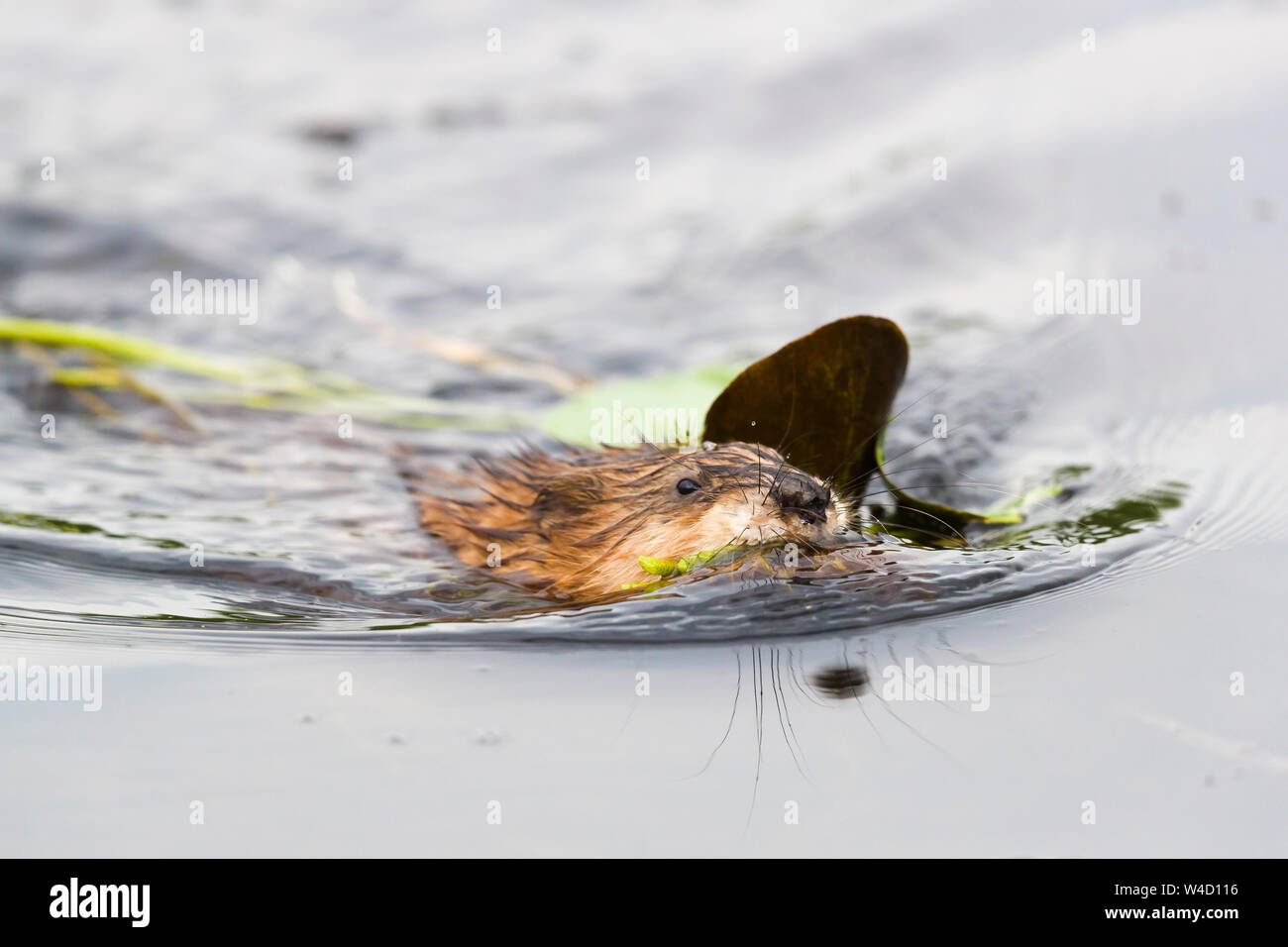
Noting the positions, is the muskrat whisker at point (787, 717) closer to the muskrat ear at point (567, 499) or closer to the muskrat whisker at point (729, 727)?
the muskrat whisker at point (729, 727)

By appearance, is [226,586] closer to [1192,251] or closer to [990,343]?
[990,343]
